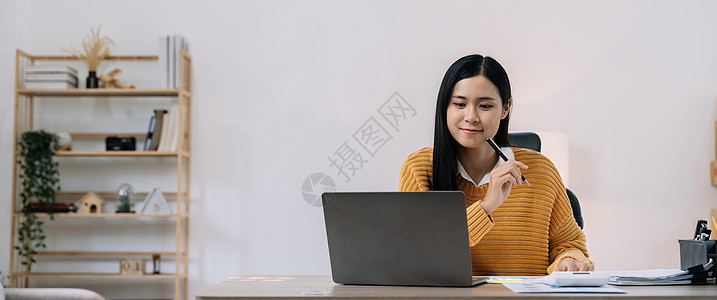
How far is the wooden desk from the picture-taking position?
42.5 inches

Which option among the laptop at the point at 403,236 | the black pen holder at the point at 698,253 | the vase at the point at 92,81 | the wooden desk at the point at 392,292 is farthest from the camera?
the vase at the point at 92,81

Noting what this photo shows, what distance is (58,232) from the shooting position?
348cm

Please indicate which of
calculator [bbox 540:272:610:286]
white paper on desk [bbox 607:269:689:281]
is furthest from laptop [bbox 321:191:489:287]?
white paper on desk [bbox 607:269:689:281]

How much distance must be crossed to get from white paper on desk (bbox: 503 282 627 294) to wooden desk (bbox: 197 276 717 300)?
0.07ft

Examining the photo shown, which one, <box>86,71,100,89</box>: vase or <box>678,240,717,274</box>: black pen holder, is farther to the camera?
<box>86,71,100,89</box>: vase

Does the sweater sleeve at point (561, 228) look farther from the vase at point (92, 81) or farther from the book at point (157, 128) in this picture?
the vase at point (92, 81)

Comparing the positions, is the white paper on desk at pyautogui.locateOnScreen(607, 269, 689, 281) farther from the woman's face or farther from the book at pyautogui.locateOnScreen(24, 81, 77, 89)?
the book at pyautogui.locateOnScreen(24, 81, 77, 89)

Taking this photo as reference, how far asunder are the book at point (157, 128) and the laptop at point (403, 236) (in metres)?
2.27

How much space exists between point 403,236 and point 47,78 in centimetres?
269

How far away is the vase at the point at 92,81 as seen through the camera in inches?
132

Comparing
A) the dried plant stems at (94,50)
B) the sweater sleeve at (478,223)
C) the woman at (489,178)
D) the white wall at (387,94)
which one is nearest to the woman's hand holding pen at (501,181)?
the sweater sleeve at (478,223)

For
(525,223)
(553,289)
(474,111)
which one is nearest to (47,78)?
(474,111)

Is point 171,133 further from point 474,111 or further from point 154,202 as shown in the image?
point 474,111

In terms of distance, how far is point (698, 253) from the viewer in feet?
4.36
